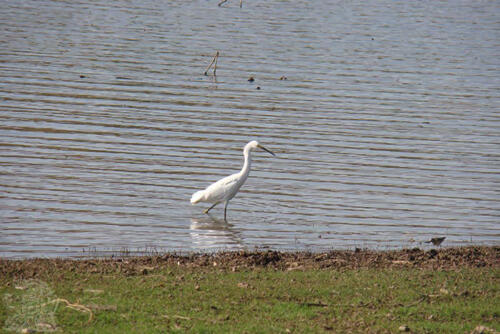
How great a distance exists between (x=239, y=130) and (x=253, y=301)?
10871 millimetres

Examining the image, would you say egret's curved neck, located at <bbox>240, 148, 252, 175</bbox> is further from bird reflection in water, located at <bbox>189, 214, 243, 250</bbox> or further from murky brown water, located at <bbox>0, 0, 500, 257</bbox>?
bird reflection in water, located at <bbox>189, 214, 243, 250</bbox>

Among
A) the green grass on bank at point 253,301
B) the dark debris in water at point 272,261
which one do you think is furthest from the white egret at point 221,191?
the green grass on bank at point 253,301

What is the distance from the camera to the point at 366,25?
34.5m

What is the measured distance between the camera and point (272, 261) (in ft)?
32.5

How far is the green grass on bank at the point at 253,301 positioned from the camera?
7.33 meters

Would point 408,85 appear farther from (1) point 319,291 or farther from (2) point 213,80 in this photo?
(1) point 319,291

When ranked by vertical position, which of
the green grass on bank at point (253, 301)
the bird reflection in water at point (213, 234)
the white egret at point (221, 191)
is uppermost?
the green grass on bank at point (253, 301)

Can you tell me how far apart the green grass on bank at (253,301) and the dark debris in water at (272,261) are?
0.65 ft

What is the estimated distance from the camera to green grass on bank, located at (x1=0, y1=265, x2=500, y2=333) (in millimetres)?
7328

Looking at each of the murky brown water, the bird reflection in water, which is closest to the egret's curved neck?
the murky brown water

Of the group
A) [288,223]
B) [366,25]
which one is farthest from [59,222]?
[366,25]

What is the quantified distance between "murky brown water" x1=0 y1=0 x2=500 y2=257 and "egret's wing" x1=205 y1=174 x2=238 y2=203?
376mm

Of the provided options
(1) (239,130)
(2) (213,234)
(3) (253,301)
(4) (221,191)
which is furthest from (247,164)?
(3) (253,301)

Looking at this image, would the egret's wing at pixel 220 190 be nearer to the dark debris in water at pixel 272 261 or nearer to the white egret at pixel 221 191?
the white egret at pixel 221 191
